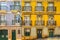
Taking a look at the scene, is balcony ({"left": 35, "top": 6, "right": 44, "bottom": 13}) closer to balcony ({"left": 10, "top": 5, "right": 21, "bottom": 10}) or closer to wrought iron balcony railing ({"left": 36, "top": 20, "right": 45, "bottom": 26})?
wrought iron balcony railing ({"left": 36, "top": 20, "right": 45, "bottom": 26})

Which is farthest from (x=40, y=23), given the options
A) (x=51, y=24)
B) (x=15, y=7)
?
(x=15, y=7)

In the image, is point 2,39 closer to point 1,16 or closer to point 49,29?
point 1,16

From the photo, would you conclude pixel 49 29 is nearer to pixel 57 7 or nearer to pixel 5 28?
pixel 57 7

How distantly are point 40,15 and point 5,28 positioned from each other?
6.05ft

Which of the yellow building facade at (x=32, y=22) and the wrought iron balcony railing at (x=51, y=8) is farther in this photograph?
the wrought iron balcony railing at (x=51, y=8)

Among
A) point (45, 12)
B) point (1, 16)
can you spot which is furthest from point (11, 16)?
point (45, 12)

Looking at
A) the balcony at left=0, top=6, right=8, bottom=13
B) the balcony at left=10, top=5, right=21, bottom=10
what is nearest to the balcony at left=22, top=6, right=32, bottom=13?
the balcony at left=10, top=5, right=21, bottom=10

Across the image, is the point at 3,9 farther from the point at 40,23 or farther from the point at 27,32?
the point at 40,23

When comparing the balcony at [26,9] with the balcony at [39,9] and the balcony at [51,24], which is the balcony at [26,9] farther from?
the balcony at [51,24]

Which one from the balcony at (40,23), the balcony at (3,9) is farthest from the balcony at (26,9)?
the balcony at (3,9)

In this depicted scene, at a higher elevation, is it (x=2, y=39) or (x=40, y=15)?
(x=40, y=15)

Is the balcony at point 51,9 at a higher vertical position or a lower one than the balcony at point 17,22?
higher

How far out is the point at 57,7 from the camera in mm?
16531

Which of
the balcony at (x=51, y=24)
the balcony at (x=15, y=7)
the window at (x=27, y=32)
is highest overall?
the balcony at (x=15, y=7)
